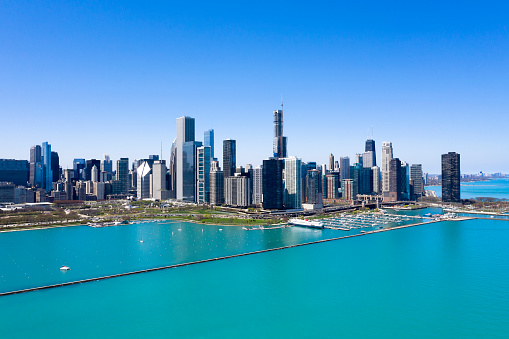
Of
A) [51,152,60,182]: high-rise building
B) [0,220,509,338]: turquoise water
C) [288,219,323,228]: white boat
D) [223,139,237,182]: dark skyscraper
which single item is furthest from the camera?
[51,152,60,182]: high-rise building

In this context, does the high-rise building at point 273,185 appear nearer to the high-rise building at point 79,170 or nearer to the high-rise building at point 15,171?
the high-rise building at point 15,171

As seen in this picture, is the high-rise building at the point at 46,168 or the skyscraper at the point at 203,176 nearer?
the skyscraper at the point at 203,176

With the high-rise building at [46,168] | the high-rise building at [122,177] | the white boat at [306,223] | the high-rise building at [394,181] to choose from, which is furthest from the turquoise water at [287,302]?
the high-rise building at [46,168]

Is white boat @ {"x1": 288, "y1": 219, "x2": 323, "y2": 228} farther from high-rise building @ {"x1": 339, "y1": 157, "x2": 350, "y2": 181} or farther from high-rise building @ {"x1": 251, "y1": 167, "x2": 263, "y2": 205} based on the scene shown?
high-rise building @ {"x1": 339, "y1": 157, "x2": 350, "y2": 181}

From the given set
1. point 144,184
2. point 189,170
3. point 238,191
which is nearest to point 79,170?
point 144,184

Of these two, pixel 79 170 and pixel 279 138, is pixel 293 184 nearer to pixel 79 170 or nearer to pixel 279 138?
pixel 279 138

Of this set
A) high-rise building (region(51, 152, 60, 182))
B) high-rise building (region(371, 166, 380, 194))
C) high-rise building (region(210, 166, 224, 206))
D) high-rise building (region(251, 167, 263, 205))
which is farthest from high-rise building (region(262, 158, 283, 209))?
high-rise building (region(51, 152, 60, 182))

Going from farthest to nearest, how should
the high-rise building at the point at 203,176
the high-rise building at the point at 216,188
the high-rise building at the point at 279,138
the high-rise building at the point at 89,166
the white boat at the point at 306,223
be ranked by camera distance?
the high-rise building at the point at 89,166
the high-rise building at the point at 279,138
the high-rise building at the point at 203,176
the high-rise building at the point at 216,188
the white boat at the point at 306,223
